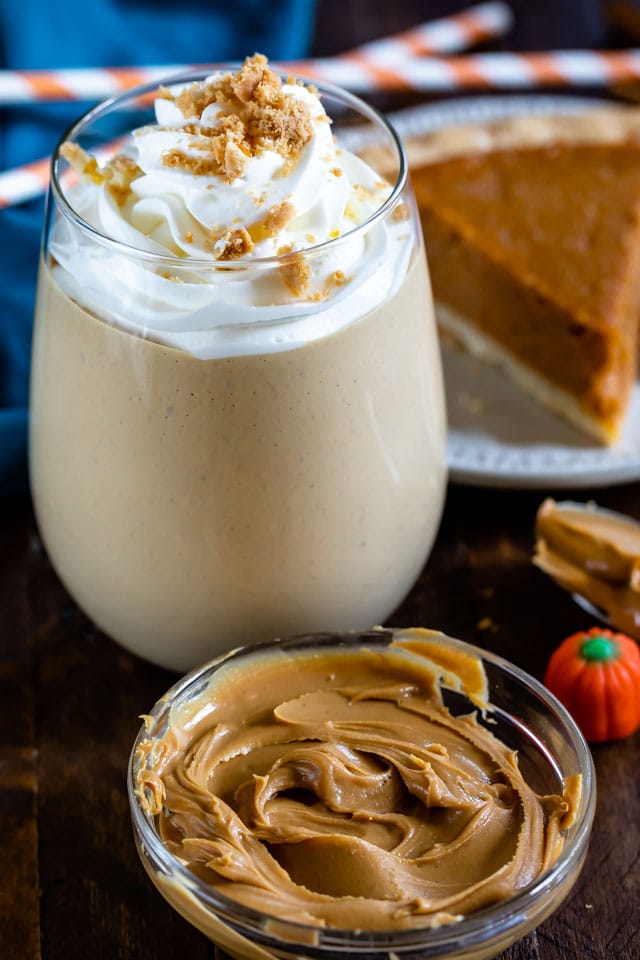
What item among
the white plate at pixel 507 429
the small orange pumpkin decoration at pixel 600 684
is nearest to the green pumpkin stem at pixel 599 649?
the small orange pumpkin decoration at pixel 600 684

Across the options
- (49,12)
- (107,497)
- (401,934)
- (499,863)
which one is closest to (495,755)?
(499,863)

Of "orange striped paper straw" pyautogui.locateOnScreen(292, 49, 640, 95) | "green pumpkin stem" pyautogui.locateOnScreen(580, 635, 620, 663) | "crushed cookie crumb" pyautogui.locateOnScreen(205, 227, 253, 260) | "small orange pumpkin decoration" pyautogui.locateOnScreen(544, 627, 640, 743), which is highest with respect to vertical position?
"crushed cookie crumb" pyautogui.locateOnScreen(205, 227, 253, 260)

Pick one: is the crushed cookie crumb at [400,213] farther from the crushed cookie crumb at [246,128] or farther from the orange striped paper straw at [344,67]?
the orange striped paper straw at [344,67]

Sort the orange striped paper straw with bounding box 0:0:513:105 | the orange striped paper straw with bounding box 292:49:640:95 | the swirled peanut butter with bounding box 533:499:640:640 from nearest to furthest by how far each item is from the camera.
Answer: the swirled peanut butter with bounding box 533:499:640:640 → the orange striped paper straw with bounding box 0:0:513:105 → the orange striped paper straw with bounding box 292:49:640:95

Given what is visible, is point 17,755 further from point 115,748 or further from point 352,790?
point 352,790

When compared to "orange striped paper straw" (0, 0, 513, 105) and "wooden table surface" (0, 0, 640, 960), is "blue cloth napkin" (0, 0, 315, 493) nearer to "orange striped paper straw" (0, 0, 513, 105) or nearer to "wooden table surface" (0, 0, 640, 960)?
"orange striped paper straw" (0, 0, 513, 105)

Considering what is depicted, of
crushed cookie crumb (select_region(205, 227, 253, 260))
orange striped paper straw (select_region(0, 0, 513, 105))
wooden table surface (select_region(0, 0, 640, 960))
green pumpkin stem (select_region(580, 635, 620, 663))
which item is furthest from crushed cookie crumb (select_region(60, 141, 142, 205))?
green pumpkin stem (select_region(580, 635, 620, 663))

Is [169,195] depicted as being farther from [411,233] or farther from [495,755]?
[495,755]

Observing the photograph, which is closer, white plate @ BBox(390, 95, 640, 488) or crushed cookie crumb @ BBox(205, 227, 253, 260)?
crushed cookie crumb @ BBox(205, 227, 253, 260)

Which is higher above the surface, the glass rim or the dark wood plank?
the glass rim
